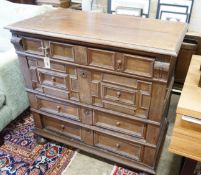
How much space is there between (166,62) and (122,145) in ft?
2.05

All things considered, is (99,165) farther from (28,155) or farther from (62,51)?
(62,51)

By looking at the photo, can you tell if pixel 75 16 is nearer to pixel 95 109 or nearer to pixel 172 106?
pixel 95 109

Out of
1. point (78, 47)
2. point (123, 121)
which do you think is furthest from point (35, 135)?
point (78, 47)

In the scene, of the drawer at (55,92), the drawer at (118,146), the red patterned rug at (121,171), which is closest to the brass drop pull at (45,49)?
the drawer at (55,92)

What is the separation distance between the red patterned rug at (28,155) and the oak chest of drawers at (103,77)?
147 millimetres

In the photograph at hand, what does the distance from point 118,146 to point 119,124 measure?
0.18 m

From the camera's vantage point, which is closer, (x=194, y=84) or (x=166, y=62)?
(x=166, y=62)

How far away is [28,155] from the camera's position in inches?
61.6

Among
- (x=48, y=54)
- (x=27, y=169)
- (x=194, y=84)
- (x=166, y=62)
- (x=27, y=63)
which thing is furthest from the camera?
(x=27, y=169)

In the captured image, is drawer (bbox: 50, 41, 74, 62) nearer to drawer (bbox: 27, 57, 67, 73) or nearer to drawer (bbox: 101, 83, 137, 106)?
drawer (bbox: 27, 57, 67, 73)

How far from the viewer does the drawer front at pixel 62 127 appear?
1455 millimetres

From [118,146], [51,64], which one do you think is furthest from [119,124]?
[51,64]

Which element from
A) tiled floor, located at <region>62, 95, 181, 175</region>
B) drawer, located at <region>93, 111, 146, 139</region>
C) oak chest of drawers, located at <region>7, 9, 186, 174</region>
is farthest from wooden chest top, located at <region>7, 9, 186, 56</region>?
tiled floor, located at <region>62, 95, 181, 175</region>

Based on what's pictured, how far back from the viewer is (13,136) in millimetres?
1732
